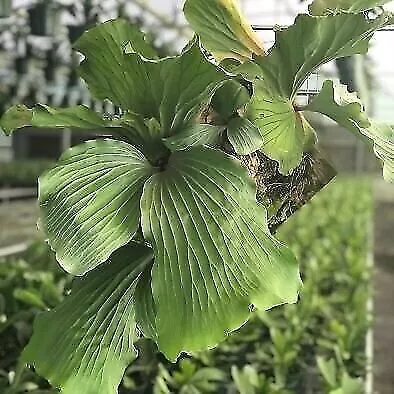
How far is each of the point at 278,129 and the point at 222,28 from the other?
0.37 ft

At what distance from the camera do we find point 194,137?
1.98 ft

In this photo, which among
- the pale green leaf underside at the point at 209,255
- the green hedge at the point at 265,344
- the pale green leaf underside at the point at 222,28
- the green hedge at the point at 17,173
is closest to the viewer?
the pale green leaf underside at the point at 209,255

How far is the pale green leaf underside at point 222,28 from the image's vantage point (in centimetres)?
62

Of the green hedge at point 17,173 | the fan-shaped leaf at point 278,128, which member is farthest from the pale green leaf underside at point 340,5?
the green hedge at point 17,173

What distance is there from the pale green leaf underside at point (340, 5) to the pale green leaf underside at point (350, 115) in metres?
0.08

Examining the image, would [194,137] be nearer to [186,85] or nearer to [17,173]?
[186,85]

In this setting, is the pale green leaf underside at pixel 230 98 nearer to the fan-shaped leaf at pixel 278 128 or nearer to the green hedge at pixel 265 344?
the fan-shaped leaf at pixel 278 128

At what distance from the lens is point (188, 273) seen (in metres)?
0.53

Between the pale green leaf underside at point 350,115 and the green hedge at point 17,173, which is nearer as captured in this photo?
the pale green leaf underside at point 350,115

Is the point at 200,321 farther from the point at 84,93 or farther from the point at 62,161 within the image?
the point at 84,93

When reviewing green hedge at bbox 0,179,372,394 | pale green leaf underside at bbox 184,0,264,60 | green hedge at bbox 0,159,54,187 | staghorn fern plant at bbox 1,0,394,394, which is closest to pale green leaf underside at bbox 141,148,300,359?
staghorn fern plant at bbox 1,0,394,394

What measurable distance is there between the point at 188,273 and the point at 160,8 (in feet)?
14.4

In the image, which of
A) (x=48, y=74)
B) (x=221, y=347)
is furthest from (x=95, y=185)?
(x=48, y=74)

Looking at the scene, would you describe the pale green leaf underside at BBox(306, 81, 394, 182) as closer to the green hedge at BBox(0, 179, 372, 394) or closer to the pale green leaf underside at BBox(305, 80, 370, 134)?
the pale green leaf underside at BBox(305, 80, 370, 134)
